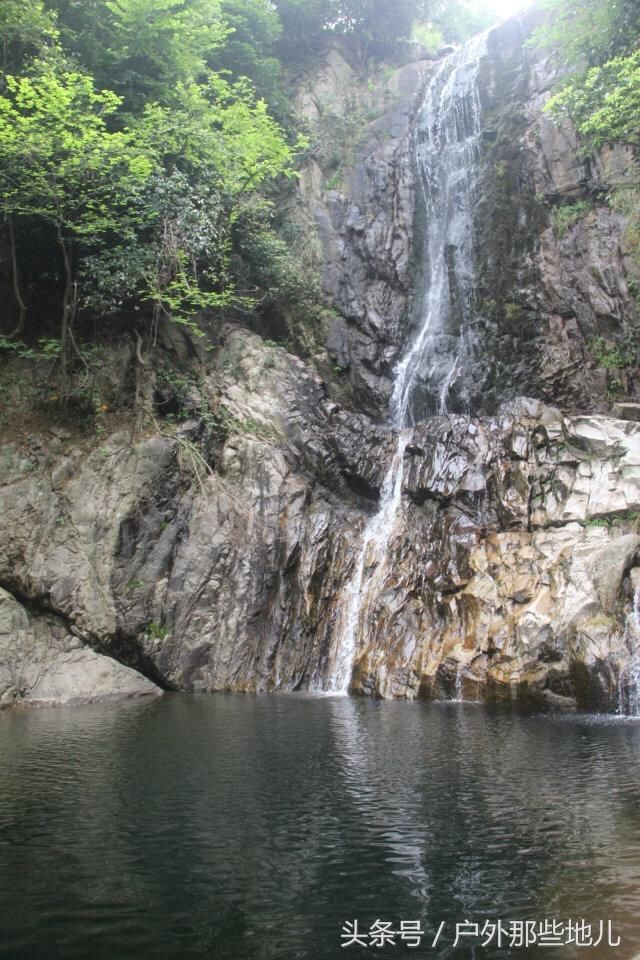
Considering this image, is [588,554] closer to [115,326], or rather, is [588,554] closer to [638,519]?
[638,519]

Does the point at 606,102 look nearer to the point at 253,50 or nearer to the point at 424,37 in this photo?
the point at 253,50

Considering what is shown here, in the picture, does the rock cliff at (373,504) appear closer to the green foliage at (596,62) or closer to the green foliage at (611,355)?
the green foliage at (611,355)

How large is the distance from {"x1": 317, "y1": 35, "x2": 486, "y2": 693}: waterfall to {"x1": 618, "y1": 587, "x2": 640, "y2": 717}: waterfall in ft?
21.7

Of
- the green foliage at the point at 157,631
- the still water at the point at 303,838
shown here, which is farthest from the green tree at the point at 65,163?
the still water at the point at 303,838

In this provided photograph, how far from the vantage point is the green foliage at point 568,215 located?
21391 mm

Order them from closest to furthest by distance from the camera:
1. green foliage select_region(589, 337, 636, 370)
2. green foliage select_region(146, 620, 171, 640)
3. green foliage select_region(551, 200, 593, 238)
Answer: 1. green foliage select_region(146, 620, 171, 640)
2. green foliage select_region(589, 337, 636, 370)
3. green foliage select_region(551, 200, 593, 238)

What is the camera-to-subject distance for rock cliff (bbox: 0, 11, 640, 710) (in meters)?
14.8

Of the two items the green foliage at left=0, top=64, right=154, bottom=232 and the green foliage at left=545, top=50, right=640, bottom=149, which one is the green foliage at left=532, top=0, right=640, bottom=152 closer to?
the green foliage at left=545, top=50, right=640, bottom=149

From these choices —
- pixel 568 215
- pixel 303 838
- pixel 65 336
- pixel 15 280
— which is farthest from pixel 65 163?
pixel 303 838

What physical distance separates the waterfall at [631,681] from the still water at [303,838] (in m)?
2.14

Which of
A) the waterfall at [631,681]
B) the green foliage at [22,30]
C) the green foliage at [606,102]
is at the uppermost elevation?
the green foliage at [22,30]

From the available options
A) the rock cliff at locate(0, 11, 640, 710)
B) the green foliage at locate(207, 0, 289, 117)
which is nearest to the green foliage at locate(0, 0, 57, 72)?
the rock cliff at locate(0, 11, 640, 710)

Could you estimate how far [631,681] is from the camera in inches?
496

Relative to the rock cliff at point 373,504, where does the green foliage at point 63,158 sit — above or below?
above
